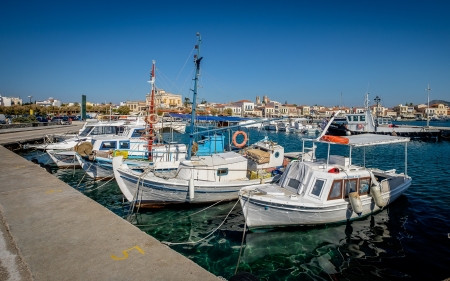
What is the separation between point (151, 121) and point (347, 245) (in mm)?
14068

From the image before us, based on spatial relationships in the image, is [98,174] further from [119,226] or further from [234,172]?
[119,226]

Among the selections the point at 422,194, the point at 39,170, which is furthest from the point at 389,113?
the point at 39,170

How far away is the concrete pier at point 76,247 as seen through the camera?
4.67 metres

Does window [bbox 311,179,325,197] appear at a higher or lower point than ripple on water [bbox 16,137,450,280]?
higher

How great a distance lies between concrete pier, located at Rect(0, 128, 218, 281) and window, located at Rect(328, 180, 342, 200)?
25.9ft

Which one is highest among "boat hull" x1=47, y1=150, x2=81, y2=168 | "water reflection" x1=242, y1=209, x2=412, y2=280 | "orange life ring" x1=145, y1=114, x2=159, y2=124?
"orange life ring" x1=145, y1=114, x2=159, y2=124

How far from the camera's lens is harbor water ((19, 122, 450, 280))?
27.8 feet

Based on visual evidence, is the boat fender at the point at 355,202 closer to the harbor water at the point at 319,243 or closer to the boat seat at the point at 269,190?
→ the harbor water at the point at 319,243

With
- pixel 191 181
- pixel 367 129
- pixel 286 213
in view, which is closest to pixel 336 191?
pixel 286 213

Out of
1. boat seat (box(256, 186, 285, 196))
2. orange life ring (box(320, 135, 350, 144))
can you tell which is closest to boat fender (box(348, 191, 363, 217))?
orange life ring (box(320, 135, 350, 144))

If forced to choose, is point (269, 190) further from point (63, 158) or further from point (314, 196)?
point (63, 158)

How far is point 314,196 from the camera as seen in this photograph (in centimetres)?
1098

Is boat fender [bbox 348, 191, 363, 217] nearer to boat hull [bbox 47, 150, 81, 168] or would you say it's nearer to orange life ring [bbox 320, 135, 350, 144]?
orange life ring [bbox 320, 135, 350, 144]

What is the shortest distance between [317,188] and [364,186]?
2.66 metres
